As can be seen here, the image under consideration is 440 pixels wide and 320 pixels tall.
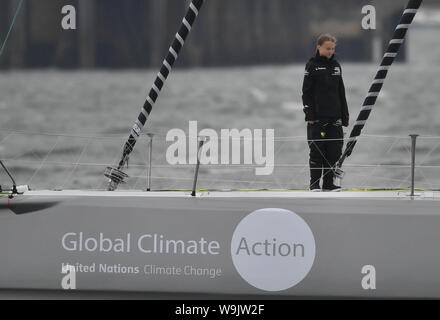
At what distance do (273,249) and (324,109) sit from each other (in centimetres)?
87

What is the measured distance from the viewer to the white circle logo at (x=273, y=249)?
15.6 feet

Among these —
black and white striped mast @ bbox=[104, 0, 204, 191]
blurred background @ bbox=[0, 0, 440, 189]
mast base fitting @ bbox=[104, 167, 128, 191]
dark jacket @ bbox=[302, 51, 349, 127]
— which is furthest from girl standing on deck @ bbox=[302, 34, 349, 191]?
blurred background @ bbox=[0, 0, 440, 189]

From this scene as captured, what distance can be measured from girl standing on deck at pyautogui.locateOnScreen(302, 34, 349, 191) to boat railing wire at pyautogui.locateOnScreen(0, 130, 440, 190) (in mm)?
98

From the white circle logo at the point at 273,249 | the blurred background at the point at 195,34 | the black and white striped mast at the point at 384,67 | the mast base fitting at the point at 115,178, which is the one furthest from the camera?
the blurred background at the point at 195,34

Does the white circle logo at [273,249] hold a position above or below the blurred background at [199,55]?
below

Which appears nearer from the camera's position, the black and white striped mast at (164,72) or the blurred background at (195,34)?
the black and white striped mast at (164,72)

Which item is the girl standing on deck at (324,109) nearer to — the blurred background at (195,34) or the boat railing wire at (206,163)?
the boat railing wire at (206,163)

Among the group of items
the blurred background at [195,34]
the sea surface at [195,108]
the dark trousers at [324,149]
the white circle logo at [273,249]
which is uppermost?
the blurred background at [195,34]

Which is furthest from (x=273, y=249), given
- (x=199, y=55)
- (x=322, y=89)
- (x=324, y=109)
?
(x=199, y=55)

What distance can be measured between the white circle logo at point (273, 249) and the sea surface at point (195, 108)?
17.5 ft

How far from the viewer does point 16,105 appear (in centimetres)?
4697

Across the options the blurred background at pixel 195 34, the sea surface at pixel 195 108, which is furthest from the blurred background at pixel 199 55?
the sea surface at pixel 195 108

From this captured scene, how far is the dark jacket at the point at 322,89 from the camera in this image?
5070 mm

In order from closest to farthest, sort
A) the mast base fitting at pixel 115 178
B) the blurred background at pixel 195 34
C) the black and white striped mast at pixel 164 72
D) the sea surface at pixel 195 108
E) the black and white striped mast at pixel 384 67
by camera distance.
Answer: the black and white striped mast at pixel 384 67 < the mast base fitting at pixel 115 178 < the black and white striped mast at pixel 164 72 < the sea surface at pixel 195 108 < the blurred background at pixel 195 34
